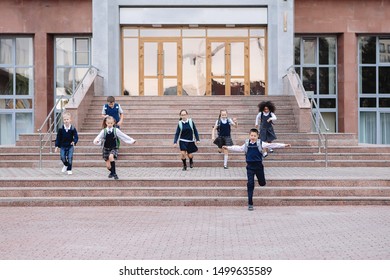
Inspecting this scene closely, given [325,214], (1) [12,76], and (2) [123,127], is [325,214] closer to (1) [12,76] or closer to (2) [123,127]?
(2) [123,127]

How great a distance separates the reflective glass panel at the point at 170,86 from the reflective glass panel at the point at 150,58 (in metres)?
0.68

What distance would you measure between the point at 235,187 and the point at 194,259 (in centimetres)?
631

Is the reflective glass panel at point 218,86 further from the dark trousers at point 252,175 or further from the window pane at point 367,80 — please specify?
the dark trousers at point 252,175

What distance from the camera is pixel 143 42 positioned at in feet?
99.3

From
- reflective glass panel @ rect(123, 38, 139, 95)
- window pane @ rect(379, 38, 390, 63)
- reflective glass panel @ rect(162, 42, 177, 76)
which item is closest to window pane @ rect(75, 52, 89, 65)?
reflective glass panel @ rect(123, 38, 139, 95)

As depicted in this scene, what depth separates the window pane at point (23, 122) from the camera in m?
31.4

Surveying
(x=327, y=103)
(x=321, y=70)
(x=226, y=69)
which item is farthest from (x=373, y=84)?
(x=226, y=69)

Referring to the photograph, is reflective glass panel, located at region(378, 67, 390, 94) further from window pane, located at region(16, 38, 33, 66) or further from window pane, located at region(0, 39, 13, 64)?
window pane, located at region(0, 39, 13, 64)

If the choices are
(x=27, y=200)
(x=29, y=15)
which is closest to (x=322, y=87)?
(x=29, y=15)

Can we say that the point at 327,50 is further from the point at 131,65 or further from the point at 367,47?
the point at 131,65

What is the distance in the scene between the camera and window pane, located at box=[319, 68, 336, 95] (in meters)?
31.8

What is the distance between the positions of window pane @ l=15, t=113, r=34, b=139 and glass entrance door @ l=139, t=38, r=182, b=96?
582 cm

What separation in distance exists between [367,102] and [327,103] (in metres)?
1.96

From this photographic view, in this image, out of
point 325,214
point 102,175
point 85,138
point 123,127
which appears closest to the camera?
point 325,214
